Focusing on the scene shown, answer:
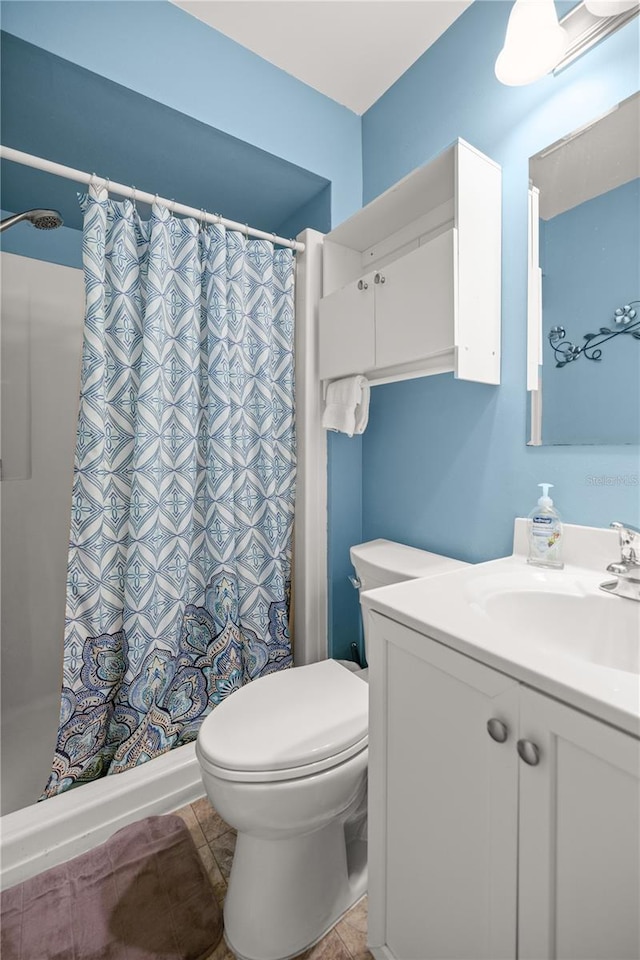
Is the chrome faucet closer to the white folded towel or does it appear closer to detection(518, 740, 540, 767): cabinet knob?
detection(518, 740, 540, 767): cabinet knob

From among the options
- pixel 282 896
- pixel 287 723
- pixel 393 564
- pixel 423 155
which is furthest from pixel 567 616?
pixel 423 155

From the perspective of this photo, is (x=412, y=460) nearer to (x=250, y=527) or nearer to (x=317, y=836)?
(x=250, y=527)

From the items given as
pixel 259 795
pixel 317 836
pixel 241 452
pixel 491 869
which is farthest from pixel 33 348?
pixel 491 869

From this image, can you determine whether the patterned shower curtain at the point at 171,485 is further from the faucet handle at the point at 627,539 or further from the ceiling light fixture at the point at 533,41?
the faucet handle at the point at 627,539

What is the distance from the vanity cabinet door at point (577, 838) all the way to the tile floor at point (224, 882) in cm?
58

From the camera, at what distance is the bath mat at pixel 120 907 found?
2.97 feet

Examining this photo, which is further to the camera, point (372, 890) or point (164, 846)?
point (164, 846)

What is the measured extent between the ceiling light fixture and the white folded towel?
2.72 feet

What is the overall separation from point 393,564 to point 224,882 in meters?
0.91

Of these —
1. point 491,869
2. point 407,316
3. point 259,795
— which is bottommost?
point 259,795

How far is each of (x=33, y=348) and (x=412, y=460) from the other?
1516 mm

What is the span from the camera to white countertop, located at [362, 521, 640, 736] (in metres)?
0.46

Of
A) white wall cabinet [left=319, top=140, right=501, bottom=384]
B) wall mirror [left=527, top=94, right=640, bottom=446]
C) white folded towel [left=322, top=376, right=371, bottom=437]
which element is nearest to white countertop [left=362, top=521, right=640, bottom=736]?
wall mirror [left=527, top=94, right=640, bottom=446]

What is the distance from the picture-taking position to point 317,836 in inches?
37.9
